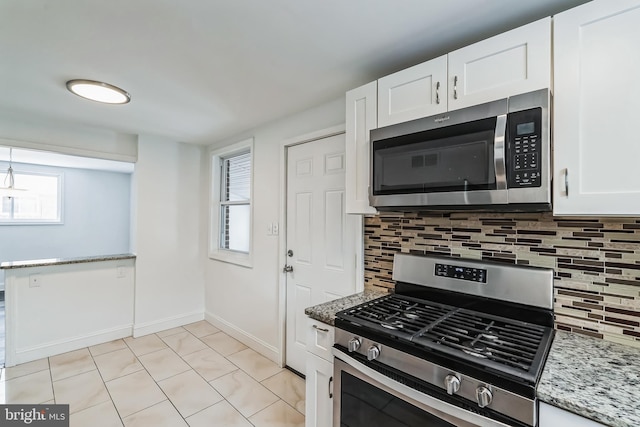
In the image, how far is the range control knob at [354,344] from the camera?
1296 mm

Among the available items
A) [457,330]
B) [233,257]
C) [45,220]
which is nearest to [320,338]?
[457,330]

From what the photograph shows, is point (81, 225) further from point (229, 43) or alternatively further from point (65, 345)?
point (229, 43)

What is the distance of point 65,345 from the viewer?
300cm

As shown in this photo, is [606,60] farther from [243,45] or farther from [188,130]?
[188,130]

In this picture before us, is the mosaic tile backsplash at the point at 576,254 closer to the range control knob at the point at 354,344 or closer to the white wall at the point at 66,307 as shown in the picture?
the range control knob at the point at 354,344

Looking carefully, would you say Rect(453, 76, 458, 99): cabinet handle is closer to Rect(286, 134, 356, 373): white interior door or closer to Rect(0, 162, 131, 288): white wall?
Rect(286, 134, 356, 373): white interior door

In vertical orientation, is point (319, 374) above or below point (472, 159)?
below

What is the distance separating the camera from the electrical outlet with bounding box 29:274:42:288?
9.37 feet

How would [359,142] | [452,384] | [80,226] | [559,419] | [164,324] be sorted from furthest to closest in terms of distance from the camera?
[80,226], [164,324], [359,142], [452,384], [559,419]

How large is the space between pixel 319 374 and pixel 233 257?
220 cm

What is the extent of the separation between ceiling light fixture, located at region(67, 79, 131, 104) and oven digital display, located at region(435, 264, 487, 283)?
2.48m

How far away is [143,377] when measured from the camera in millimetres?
2527

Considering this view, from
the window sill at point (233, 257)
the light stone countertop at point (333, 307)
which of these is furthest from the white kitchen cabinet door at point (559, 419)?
the window sill at point (233, 257)

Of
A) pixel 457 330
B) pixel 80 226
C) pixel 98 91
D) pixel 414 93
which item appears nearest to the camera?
pixel 457 330
